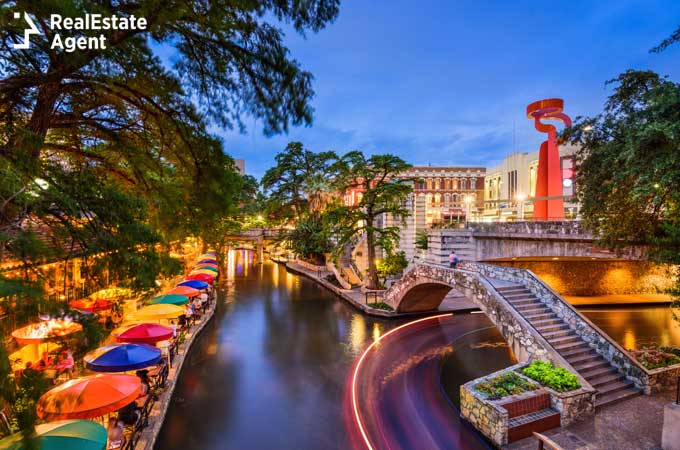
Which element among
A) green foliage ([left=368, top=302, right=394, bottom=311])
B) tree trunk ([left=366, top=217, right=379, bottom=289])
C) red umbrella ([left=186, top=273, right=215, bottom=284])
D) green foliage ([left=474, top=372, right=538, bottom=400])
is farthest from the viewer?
tree trunk ([left=366, top=217, right=379, bottom=289])

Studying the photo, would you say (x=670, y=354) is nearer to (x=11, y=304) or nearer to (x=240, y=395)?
(x=240, y=395)

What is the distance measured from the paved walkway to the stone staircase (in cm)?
46

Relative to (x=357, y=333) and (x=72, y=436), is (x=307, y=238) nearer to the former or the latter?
(x=357, y=333)

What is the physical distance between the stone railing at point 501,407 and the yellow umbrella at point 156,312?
11.7 metres

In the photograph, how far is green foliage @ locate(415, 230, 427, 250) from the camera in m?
32.9

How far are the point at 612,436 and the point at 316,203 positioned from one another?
116ft

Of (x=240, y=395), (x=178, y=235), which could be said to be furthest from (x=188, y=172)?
(x=240, y=395)

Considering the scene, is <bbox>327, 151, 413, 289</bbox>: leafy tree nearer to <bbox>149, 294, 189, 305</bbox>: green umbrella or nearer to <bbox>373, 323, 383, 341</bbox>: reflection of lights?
<bbox>373, 323, 383, 341</bbox>: reflection of lights

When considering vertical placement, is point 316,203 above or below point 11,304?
above

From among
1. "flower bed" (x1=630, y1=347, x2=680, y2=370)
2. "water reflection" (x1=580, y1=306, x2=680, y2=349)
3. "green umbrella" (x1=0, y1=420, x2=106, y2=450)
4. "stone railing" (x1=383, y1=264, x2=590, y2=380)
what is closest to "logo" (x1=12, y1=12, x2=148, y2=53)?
"green umbrella" (x1=0, y1=420, x2=106, y2=450)

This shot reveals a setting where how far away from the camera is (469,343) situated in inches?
679

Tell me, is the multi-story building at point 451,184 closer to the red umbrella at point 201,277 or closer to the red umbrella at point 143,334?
the red umbrella at point 201,277

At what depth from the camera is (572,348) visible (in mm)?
12516

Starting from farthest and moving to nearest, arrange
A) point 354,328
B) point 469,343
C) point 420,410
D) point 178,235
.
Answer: point 354,328, point 469,343, point 420,410, point 178,235
